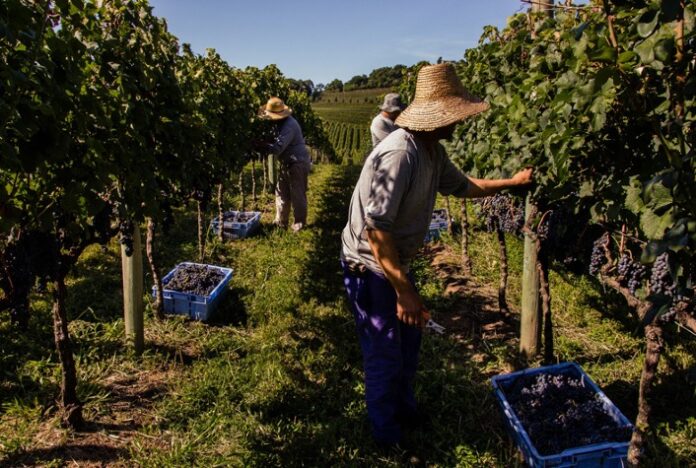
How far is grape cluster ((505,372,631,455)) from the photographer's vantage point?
8.77 feet

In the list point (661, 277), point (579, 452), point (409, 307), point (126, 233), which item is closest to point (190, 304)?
point (126, 233)

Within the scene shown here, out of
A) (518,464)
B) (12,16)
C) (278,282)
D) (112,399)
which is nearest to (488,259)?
(278,282)

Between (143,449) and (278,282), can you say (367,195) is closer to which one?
(143,449)

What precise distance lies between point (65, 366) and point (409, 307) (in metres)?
2.10

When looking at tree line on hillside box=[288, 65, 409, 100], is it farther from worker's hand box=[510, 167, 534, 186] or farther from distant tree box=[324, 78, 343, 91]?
worker's hand box=[510, 167, 534, 186]

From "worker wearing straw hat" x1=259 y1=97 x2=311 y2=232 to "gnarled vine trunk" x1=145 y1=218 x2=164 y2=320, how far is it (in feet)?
10.3

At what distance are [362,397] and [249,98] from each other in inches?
228

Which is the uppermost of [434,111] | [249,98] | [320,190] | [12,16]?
[249,98]

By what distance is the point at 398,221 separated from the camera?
2.58 metres

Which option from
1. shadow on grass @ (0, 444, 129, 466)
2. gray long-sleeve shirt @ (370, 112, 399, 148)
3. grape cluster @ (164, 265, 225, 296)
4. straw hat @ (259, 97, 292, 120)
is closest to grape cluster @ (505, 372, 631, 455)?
shadow on grass @ (0, 444, 129, 466)

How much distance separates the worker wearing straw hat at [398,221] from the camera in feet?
7.88

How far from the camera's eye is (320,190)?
11.4 metres

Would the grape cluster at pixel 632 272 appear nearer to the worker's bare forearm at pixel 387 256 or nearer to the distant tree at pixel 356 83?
the worker's bare forearm at pixel 387 256

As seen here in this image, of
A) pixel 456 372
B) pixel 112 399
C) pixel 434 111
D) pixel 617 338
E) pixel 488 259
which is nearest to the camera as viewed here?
pixel 434 111
